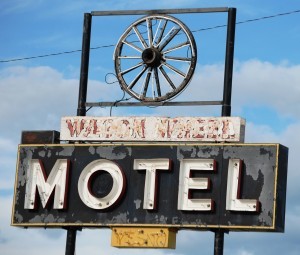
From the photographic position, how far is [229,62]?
41.7 metres

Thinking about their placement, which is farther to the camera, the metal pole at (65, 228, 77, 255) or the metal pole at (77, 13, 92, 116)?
the metal pole at (77, 13, 92, 116)

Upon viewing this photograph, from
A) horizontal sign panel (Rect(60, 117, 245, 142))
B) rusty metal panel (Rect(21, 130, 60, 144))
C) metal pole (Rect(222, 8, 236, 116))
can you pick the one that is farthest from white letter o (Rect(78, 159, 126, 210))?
metal pole (Rect(222, 8, 236, 116))

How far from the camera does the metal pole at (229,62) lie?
41.4 metres

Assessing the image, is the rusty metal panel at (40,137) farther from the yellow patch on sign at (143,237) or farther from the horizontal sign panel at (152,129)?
the yellow patch on sign at (143,237)

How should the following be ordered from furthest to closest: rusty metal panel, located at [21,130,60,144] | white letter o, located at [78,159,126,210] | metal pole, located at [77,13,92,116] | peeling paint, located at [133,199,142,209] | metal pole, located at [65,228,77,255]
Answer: rusty metal panel, located at [21,130,60,144], metal pole, located at [77,13,92,116], metal pole, located at [65,228,77,255], white letter o, located at [78,159,126,210], peeling paint, located at [133,199,142,209]

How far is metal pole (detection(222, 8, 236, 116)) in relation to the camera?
41.4 meters

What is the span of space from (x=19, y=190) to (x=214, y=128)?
19.8 feet

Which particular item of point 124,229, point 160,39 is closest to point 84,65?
point 160,39

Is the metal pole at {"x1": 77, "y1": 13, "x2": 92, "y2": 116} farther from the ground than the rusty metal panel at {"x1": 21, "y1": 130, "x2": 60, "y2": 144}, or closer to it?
farther from the ground

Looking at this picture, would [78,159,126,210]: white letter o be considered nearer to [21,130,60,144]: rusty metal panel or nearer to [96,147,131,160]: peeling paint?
[96,147,131,160]: peeling paint

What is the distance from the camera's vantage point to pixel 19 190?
43.2 metres

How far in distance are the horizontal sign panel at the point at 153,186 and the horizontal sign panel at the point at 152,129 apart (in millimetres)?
249

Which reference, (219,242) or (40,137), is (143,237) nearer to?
(219,242)

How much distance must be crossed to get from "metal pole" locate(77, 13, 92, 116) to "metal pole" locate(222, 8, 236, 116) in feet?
13.9
